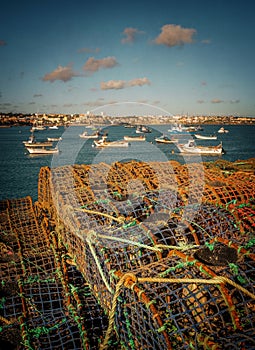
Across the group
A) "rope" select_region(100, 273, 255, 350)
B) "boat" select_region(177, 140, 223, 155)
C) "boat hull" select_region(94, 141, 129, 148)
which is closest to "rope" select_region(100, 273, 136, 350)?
"rope" select_region(100, 273, 255, 350)

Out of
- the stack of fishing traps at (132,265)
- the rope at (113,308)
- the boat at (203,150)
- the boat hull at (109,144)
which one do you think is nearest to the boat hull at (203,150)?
the boat at (203,150)

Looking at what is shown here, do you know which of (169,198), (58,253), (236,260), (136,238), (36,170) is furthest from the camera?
(36,170)

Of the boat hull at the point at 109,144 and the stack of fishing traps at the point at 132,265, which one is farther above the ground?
the stack of fishing traps at the point at 132,265

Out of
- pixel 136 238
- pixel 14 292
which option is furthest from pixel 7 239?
pixel 136 238

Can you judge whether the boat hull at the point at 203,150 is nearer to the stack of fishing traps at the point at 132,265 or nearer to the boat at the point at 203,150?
the boat at the point at 203,150

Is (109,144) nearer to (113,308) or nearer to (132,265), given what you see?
(132,265)

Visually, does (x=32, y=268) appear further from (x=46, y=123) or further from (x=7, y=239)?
(x=46, y=123)

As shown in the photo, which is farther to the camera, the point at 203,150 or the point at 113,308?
the point at 203,150

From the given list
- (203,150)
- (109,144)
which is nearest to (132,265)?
(203,150)
